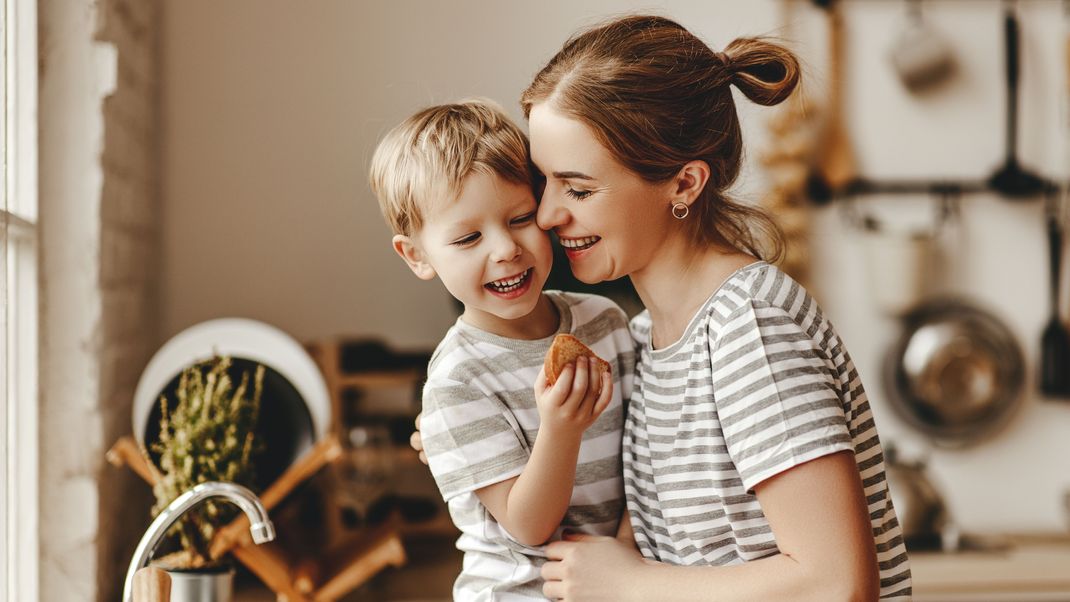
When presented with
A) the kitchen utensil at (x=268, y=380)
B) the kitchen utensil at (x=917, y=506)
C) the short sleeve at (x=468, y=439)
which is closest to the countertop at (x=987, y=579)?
the kitchen utensil at (x=917, y=506)

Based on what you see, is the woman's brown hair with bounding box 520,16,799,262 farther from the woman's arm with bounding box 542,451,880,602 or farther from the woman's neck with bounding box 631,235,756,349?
the woman's arm with bounding box 542,451,880,602

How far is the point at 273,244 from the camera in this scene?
255 centimetres

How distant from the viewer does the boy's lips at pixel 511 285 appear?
3.84ft

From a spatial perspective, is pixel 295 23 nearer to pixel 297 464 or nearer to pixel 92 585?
pixel 297 464

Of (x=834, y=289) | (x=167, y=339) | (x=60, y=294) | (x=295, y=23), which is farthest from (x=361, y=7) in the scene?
(x=834, y=289)

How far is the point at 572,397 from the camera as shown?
3.30 ft

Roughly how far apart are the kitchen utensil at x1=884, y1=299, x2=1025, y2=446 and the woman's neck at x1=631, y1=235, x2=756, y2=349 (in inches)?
69.5

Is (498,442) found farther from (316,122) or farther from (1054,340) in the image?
(1054,340)

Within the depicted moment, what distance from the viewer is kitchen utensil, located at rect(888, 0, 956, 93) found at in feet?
8.99

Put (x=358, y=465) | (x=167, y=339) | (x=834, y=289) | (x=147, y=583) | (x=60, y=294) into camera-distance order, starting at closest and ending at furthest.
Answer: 1. (x=147, y=583)
2. (x=60, y=294)
3. (x=358, y=465)
4. (x=167, y=339)
5. (x=834, y=289)

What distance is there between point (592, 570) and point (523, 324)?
32 centimetres

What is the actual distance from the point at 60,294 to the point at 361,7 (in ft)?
3.77

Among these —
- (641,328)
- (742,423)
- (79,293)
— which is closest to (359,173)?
(79,293)

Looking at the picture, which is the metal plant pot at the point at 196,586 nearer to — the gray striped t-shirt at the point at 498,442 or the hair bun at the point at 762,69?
the gray striped t-shirt at the point at 498,442
